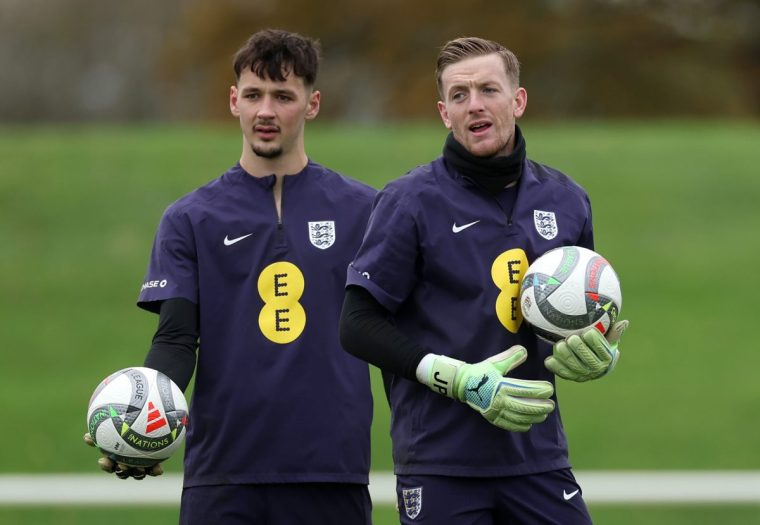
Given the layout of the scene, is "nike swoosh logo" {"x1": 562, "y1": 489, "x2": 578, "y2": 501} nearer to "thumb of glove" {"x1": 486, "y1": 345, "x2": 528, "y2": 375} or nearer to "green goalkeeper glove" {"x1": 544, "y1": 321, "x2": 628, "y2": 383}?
"green goalkeeper glove" {"x1": 544, "y1": 321, "x2": 628, "y2": 383}

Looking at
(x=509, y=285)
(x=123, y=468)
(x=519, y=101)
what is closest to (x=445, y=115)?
(x=519, y=101)

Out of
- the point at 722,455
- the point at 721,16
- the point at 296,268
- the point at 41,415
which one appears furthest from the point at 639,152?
the point at 296,268

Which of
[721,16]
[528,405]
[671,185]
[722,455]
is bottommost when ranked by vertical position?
[722,455]

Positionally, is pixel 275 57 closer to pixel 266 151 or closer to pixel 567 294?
pixel 266 151

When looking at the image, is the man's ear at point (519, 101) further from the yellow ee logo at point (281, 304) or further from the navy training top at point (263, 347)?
the yellow ee logo at point (281, 304)

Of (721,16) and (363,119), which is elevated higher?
(721,16)

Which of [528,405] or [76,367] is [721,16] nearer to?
[76,367]

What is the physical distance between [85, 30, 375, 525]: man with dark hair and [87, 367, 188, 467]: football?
0.16m

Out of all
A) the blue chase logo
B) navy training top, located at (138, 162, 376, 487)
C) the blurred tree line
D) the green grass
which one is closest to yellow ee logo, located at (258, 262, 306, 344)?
navy training top, located at (138, 162, 376, 487)

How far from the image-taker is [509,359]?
15.0 ft

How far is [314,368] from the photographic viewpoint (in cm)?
534

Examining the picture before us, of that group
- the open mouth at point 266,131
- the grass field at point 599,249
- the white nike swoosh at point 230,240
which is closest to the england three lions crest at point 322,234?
the white nike swoosh at point 230,240

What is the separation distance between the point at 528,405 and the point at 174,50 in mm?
25120

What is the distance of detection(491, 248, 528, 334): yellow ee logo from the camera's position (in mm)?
4754
